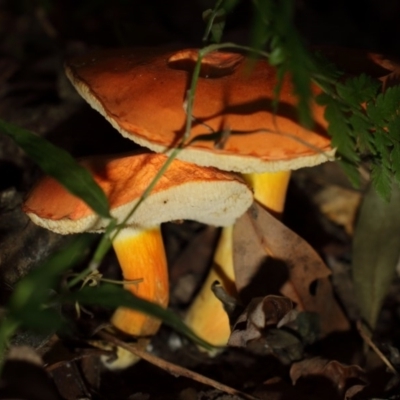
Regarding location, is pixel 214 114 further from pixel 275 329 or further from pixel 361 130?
pixel 275 329

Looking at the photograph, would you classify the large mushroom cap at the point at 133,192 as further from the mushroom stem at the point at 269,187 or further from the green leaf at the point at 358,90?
the green leaf at the point at 358,90

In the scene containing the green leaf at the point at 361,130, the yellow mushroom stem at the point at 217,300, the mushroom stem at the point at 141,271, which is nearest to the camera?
the green leaf at the point at 361,130

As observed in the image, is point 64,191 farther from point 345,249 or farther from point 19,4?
point 19,4

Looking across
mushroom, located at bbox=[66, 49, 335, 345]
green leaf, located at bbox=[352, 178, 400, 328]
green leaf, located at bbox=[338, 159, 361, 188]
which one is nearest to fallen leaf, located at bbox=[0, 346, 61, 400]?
mushroom, located at bbox=[66, 49, 335, 345]

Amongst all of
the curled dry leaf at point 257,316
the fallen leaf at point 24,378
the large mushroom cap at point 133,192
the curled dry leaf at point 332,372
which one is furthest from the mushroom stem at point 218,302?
the fallen leaf at point 24,378

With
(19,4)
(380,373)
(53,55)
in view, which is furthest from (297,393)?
(19,4)

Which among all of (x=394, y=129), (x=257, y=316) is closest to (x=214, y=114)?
(x=394, y=129)
